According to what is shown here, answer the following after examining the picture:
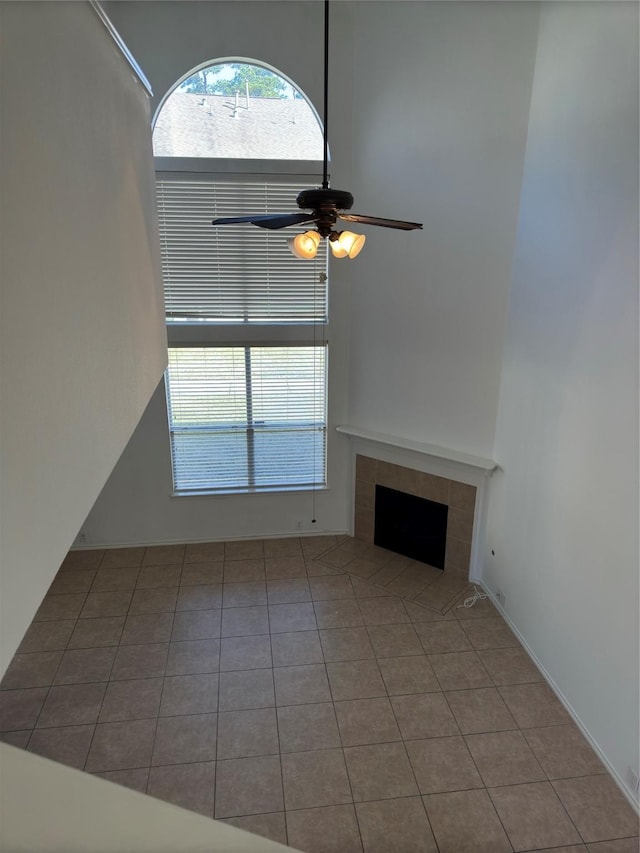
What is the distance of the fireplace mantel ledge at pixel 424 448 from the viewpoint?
18.0 ft

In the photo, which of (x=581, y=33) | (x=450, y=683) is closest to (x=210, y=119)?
(x=581, y=33)

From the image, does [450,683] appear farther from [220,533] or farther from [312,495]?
[220,533]

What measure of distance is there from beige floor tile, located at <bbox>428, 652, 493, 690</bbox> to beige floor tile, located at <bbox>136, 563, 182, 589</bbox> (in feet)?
9.91

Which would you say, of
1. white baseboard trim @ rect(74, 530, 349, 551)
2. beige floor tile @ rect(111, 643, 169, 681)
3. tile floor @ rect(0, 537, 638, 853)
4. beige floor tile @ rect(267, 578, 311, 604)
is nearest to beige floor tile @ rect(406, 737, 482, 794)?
tile floor @ rect(0, 537, 638, 853)

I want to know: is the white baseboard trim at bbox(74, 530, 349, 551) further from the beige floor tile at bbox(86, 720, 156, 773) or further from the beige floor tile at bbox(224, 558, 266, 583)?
the beige floor tile at bbox(86, 720, 156, 773)

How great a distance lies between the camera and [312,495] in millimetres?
6727

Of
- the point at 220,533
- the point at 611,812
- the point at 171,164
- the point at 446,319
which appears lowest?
the point at 611,812

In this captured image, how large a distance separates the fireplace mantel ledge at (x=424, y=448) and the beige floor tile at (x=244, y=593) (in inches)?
83.0

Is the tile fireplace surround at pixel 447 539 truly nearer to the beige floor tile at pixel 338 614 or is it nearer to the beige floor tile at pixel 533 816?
the beige floor tile at pixel 338 614

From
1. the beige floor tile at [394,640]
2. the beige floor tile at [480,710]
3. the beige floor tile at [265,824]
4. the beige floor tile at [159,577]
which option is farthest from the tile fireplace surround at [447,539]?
the beige floor tile at [265,824]

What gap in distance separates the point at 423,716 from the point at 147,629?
2.79 m

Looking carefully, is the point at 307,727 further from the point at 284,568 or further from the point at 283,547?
the point at 283,547

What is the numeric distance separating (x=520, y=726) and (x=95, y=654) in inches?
150

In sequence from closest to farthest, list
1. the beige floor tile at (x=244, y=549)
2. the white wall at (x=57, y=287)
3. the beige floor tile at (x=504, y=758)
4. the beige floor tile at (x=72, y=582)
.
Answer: the white wall at (x=57, y=287) < the beige floor tile at (x=504, y=758) < the beige floor tile at (x=72, y=582) < the beige floor tile at (x=244, y=549)
